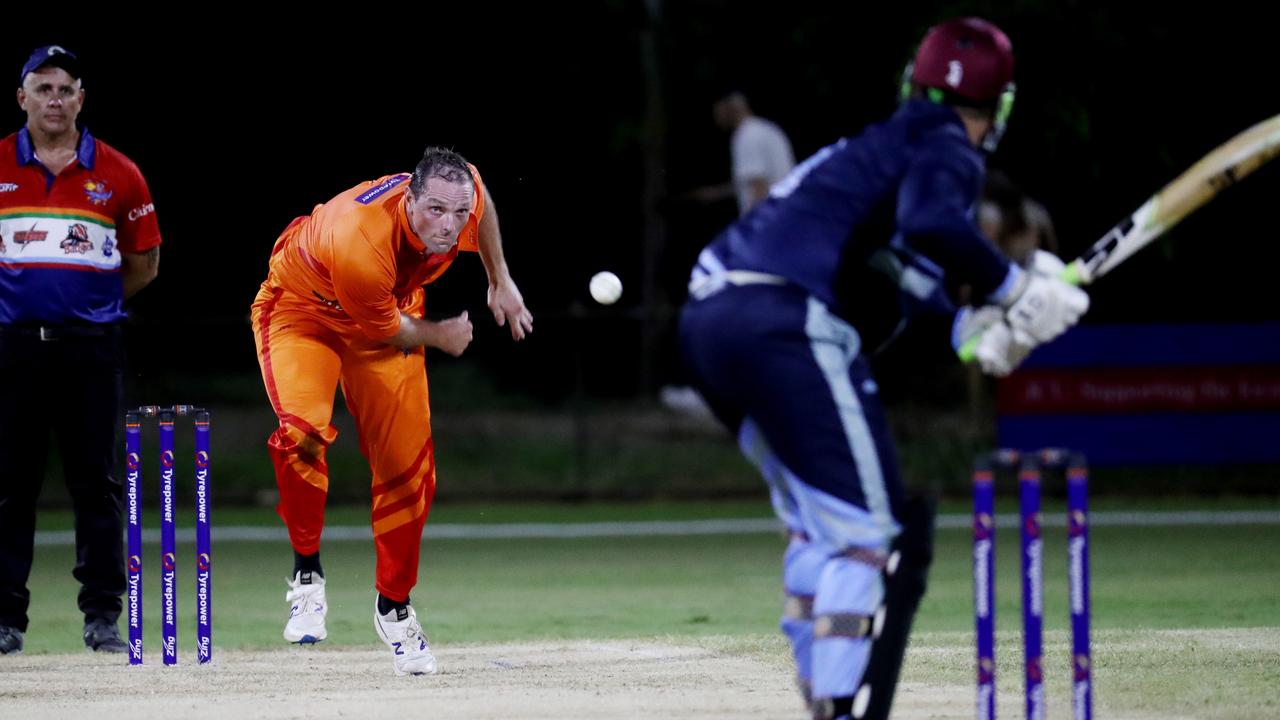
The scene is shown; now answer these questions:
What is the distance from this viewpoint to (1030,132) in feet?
52.0

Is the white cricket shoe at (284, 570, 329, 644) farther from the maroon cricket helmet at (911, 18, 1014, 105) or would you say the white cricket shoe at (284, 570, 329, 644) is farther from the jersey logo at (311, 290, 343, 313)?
the maroon cricket helmet at (911, 18, 1014, 105)

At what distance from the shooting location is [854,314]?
216 inches

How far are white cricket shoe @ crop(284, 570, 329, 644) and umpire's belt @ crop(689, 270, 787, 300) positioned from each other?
3.01 m

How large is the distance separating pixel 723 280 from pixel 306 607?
3236 mm

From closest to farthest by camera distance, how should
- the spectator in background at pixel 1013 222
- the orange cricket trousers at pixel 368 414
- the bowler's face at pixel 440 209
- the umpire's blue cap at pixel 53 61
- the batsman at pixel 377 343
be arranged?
the bowler's face at pixel 440 209
the batsman at pixel 377 343
the orange cricket trousers at pixel 368 414
the umpire's blue cap at pixel 53 61
the spectator in background at pixel 1013 222

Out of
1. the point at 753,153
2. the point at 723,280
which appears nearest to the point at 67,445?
the point at 723,280

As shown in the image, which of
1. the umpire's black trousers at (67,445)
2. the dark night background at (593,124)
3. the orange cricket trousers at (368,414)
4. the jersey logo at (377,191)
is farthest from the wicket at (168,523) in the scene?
the dark night background at (593,124)

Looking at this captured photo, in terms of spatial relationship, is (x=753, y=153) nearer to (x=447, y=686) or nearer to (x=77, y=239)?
(x=77, y=239)

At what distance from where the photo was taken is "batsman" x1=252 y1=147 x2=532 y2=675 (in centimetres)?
726

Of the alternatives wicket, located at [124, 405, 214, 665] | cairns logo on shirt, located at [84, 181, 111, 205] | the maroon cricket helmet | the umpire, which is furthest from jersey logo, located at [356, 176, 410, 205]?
the maroon cricket helmet

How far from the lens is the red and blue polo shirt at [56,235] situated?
323 inches

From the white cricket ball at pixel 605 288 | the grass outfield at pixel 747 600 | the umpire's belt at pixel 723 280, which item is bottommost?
the grass outfield at pixel 747 600

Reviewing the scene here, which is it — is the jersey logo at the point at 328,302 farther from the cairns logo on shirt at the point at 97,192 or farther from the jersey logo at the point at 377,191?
the cairns logo on shirt at the point at 97,192

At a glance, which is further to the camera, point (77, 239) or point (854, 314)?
point (77, 239)
